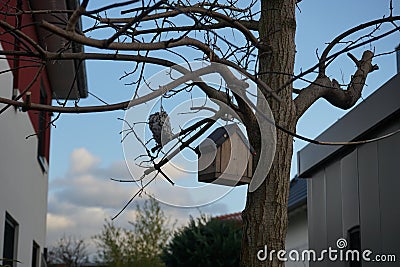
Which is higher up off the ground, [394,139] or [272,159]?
[394,139]

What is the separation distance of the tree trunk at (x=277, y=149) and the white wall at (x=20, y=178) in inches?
88.2

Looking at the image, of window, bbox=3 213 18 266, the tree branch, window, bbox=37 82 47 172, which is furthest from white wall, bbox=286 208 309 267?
the tree branch

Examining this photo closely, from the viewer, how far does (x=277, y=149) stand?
3057mm

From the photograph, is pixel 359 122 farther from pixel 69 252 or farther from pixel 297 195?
pixel 69 252

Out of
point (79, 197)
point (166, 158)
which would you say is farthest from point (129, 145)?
point (79, 197)

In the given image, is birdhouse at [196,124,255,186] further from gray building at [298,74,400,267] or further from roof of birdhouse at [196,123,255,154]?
gray building at [298,74,400,267]

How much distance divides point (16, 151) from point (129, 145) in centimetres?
373

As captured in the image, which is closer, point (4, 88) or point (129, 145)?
point (129, 145)

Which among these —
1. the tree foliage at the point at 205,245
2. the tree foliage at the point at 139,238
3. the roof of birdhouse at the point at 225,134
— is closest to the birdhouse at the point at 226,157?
the roof of birdhouse at the point at 225,134

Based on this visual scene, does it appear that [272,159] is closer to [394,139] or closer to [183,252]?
[394,139]

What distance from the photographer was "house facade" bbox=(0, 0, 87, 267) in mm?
5754

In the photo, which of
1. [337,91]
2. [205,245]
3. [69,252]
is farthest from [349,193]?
[69,252]

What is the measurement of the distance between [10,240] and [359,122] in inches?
134

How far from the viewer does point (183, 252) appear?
1264 cm
